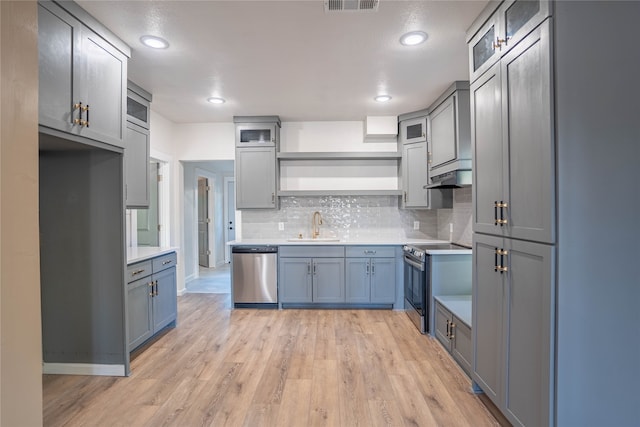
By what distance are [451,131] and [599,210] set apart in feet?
6.99

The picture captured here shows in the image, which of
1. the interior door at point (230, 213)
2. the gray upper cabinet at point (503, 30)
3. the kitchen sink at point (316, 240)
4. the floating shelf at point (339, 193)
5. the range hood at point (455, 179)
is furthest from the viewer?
the interior door at point (230, 213)

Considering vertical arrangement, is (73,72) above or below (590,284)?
above

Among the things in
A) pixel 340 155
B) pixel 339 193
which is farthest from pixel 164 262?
pixel 340 155

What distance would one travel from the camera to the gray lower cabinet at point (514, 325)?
1441mm

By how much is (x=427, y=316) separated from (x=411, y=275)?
0.57m

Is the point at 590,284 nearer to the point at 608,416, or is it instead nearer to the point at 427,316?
the point at 608,416

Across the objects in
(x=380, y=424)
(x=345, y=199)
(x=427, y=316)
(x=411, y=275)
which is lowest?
(x=380, y=424)

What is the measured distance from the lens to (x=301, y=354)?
9.20ft

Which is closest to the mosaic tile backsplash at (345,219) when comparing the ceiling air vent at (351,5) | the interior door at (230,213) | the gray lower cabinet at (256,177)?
the gray lower cabinet at (256,177)

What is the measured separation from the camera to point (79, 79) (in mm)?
2006

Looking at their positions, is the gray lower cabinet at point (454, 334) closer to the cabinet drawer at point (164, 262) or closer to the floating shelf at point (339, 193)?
the floating shelf at point (339, 193)

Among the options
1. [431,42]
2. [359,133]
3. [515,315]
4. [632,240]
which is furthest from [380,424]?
[359,133]

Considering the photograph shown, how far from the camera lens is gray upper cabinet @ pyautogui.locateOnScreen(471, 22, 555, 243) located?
1.43 metres

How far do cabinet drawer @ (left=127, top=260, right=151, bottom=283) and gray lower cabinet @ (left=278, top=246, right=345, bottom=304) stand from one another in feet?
5.09
